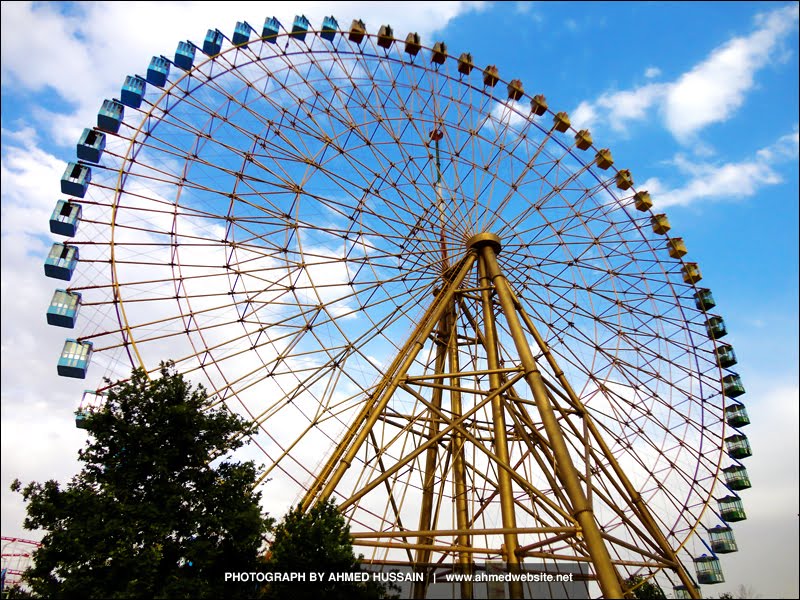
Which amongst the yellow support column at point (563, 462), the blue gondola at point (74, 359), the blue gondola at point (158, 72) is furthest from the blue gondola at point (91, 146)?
the yellow support column at point (563, 462)

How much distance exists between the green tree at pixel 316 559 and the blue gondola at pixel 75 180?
13.7m

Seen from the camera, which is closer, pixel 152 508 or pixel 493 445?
pixel 152 508

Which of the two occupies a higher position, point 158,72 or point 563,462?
point 158,72

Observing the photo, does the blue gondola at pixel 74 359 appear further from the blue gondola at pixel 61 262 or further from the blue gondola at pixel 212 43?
the blue gondola at pixel 212 43

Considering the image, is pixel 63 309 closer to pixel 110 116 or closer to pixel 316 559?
pixel 110 116

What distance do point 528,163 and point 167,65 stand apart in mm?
15854

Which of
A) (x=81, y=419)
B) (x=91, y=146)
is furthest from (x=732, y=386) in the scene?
(x=91, y=146)

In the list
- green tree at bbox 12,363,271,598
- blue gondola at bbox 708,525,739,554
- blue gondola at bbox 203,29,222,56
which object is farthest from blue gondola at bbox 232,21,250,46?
blue gondola at bbox 708,525,739,554

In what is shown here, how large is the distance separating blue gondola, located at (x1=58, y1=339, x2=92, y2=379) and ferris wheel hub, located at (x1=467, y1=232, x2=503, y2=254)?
46.6 feet

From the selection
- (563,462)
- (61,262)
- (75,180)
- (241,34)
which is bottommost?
(563,462)

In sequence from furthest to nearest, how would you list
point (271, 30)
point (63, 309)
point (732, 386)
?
point (732, 386) < point (271, 30) < point (63, 309)

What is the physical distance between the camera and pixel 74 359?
1864 centimetres

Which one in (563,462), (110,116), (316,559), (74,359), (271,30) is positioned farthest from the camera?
(271,30)

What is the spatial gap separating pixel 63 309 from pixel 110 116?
713cm
